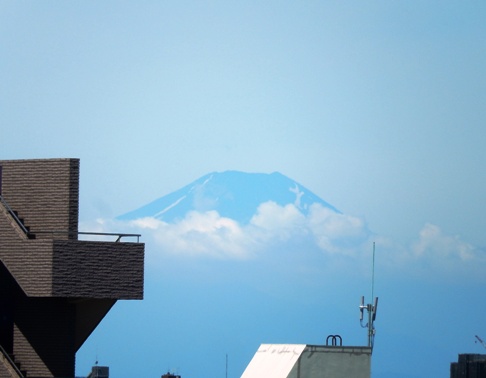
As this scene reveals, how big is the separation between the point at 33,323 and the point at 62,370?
2.20 meters

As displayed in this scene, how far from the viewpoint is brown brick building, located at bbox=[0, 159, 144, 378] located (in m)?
49.2

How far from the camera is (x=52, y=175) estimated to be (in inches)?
2037

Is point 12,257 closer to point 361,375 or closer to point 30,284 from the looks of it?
point 30,284

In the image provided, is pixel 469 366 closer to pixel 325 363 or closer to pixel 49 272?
pixel 49 272

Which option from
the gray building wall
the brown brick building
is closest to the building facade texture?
the brown brick building

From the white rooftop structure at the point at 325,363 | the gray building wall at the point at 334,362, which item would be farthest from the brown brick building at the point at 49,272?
the gray building wall at the point at 334,362

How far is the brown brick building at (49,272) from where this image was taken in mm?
49188

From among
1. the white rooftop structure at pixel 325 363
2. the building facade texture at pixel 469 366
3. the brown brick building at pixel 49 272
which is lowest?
the white rooftop structure at pixel 325 363

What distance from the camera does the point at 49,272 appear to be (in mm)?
48719

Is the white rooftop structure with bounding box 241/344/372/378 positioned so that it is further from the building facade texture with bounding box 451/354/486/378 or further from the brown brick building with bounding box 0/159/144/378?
the building facade texture with bounding box 451/354/486/378

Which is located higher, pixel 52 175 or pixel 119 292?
pixel 52 175

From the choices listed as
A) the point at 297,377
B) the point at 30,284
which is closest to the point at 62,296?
the point at 30,284

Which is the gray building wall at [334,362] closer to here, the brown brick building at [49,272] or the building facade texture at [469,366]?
the brown brick building at [49,272]

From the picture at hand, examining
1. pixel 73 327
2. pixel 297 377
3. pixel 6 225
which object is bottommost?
pixel 297 377
